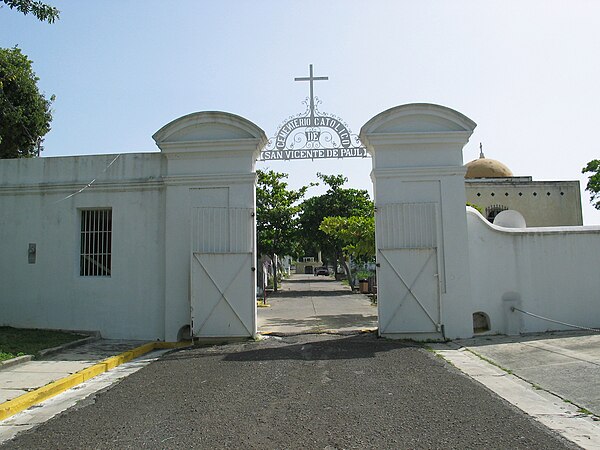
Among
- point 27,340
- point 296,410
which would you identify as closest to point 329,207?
point 27,340

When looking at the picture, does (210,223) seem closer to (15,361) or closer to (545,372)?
(15,361)

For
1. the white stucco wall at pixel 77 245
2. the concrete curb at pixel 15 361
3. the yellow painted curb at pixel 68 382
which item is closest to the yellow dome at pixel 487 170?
the white stucco wall at pixel 77 245

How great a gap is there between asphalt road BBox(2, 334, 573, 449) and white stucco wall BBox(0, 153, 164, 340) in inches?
107

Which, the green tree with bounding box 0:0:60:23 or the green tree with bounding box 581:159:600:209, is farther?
the green tree with bounding box 581:159:600:209

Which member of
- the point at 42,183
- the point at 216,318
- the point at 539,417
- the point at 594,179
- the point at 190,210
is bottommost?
the point at 539,417

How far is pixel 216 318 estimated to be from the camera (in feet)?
33.9

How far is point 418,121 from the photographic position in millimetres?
10703

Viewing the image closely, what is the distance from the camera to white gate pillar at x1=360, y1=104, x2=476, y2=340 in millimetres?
10305

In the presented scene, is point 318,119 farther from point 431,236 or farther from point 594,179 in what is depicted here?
point 594,179

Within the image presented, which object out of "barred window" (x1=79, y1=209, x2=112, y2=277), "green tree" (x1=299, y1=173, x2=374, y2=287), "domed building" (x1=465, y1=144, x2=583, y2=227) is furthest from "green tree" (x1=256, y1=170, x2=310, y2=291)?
"barred window" (x1=79, y1=209, x2=112, y2=277)

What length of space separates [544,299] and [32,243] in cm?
1094

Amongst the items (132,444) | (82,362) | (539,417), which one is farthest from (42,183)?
(539,417)

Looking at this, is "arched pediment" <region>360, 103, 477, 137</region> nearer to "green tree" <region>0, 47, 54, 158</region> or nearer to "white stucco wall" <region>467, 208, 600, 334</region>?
"white stucco wall" <region>467, 208, 600, 334</region>

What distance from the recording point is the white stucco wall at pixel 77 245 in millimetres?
10875
